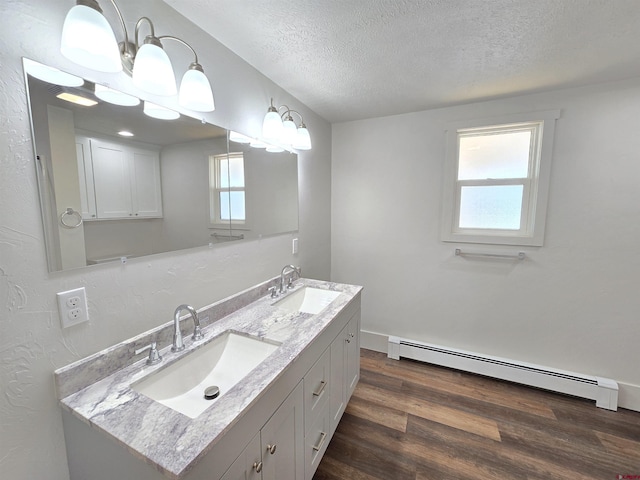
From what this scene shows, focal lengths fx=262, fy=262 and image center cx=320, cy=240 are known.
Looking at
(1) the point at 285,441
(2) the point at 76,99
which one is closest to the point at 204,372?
(1) the point at 285,441

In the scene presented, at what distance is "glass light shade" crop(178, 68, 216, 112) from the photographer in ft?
3.44

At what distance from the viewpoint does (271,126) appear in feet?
5.16

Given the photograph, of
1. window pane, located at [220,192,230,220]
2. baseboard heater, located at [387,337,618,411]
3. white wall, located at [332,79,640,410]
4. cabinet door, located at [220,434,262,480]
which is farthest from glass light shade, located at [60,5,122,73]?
baseboard heater, located at [387,337,618,411]

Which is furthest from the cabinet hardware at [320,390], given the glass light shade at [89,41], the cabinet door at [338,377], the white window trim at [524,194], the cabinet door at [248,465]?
the white window trim at [524,194]

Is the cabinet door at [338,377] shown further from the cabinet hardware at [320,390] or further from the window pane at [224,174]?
the window pane at [224,174]

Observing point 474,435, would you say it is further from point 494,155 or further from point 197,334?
point 494,155

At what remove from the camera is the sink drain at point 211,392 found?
980mm

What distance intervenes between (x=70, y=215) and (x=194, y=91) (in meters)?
0.64

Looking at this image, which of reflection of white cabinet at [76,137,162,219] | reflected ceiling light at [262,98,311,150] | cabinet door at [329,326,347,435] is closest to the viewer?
reflection of white cabinet at [76,137,162,219]

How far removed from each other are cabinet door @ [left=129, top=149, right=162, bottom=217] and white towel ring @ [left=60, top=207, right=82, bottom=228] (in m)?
0.19

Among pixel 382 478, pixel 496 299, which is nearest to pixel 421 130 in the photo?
pixel 496 299

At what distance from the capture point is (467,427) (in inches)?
68.2

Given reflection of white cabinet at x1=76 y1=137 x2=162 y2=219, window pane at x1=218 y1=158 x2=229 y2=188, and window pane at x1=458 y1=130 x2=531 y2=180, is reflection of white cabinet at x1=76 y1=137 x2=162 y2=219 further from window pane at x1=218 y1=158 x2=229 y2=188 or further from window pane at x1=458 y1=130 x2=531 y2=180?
window pane at x1=458 y1=130 x2=531 y2=180

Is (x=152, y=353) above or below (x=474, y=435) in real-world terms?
above
